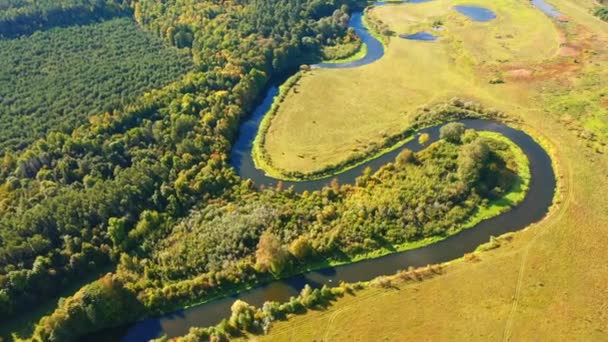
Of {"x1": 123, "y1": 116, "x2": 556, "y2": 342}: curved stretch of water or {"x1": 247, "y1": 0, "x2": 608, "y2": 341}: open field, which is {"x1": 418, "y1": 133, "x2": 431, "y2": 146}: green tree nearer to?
{"x1": 123, "y1": 116, "x2": 556, "y2": 342}: curved stretch of water

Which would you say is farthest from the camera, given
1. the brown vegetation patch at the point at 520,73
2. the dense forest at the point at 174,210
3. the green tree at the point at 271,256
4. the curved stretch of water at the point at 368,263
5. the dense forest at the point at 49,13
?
the dense forest at the point at 49,13

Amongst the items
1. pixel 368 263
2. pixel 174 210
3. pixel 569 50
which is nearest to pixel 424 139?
pixel 368 263

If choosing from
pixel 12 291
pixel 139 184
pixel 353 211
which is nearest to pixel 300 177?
pixel 353 211

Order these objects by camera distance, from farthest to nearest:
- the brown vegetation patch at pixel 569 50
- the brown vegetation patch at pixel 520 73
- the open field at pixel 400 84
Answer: the brown vegetation patch at pixel 569 50 < the brown vegetation patch at pixel 520 73 < the open field at pixel 400 84

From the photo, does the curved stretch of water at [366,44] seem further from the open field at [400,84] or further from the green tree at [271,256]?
the green tree at [271,256]

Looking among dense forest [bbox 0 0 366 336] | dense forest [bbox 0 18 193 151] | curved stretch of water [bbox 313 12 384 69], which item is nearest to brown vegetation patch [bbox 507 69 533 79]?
curved stretch of water [bbox 313 12 384 69]

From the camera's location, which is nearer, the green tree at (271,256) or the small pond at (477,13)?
the green tree at (271,256)

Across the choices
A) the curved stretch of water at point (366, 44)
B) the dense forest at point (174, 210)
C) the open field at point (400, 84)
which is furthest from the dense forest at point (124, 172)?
the curved stretch of water at point (366, 44)

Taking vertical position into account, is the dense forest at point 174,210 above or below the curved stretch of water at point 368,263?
above
